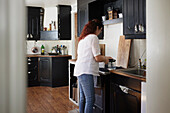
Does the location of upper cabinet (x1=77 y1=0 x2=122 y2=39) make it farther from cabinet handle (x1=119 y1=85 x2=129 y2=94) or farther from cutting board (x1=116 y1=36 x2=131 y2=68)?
cabinet handle (x1=119 y1=85 x2=129 y2=94)

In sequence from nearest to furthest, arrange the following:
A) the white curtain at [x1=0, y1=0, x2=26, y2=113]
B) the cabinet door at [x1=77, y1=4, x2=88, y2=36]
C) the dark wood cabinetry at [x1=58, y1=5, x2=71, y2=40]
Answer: the white curtain at [x1=0, y1=0, x2=26, y2=113]
the cabinet door at [x1=77, y1=4, x2=88, y2=36]
the dark wood cabinetry at [x1=58, y1=5, x2=71, y2=40]

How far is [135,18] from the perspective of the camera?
2355 millimetres

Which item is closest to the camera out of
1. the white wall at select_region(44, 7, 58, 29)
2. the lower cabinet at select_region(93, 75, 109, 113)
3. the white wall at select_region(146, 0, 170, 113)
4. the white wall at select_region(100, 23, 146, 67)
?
the white wall at select_region(146, 0, 170, 113)

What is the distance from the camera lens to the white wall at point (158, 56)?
109 cm

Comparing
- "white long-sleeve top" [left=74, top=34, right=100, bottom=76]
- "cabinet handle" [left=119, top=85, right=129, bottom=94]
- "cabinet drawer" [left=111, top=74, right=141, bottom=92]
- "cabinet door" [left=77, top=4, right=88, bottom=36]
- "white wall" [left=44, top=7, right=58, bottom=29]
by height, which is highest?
"white wall" [left=44, top=7, right=58, bottom=29]

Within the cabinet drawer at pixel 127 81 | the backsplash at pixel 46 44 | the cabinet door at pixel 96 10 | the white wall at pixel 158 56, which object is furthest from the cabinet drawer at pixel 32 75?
the white wall at pixel 158 56

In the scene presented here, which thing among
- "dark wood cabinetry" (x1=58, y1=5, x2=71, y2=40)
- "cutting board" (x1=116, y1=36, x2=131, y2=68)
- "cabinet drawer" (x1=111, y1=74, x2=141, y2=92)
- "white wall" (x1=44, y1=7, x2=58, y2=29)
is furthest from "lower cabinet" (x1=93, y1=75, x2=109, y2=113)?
"white wall" (x1=44, y1=7, x2=58, y2=29)

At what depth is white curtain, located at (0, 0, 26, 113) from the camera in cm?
36

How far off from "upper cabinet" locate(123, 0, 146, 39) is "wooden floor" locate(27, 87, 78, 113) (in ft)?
6.07

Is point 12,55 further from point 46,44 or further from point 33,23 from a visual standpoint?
point 46,44

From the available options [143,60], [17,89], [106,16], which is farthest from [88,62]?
[17,89]

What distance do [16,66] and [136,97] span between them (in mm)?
1928

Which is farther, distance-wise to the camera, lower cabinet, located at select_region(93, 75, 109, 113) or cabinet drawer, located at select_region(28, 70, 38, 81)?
cabinet drawer, located at select_region(28, 70, 38, 81)

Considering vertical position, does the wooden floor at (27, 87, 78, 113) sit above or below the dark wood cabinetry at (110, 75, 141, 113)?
below
